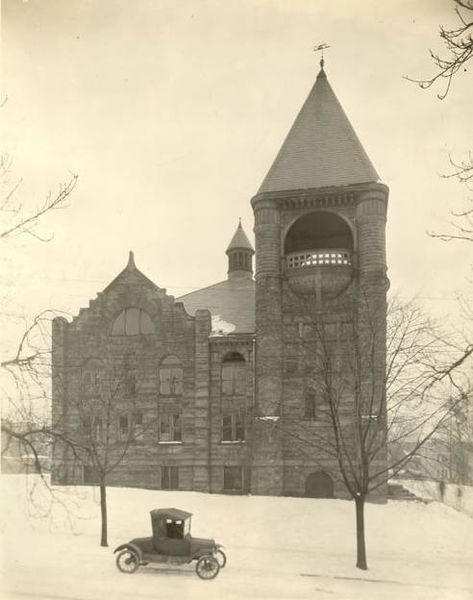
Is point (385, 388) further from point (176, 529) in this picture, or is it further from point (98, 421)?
A: point (98, 421)

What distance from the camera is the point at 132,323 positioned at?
77.9 ft

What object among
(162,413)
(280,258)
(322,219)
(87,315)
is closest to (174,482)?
(162,413)

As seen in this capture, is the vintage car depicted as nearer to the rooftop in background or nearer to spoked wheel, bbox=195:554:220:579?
spoked wheel, bbox=195:554:220:579

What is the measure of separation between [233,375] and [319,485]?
5622 mm

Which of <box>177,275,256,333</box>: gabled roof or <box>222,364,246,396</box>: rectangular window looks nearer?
<box>222,364,246,396</box>: rectangular window

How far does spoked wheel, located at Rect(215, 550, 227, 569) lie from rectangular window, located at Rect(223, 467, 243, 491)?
12.2 metres

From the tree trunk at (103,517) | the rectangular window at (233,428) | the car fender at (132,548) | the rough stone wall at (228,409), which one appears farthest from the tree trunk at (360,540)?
the rectangular window at (233,428)

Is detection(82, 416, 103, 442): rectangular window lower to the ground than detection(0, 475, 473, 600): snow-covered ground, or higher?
higher

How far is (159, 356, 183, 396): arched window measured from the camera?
24.8 metres

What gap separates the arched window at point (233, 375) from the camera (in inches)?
1016

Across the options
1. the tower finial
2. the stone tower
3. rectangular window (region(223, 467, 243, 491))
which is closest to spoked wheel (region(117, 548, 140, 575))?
the tower finial

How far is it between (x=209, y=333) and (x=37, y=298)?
12925 mm

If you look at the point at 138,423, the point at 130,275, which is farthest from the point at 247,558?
the point at 138,423

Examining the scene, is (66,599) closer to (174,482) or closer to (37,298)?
(37,298)
